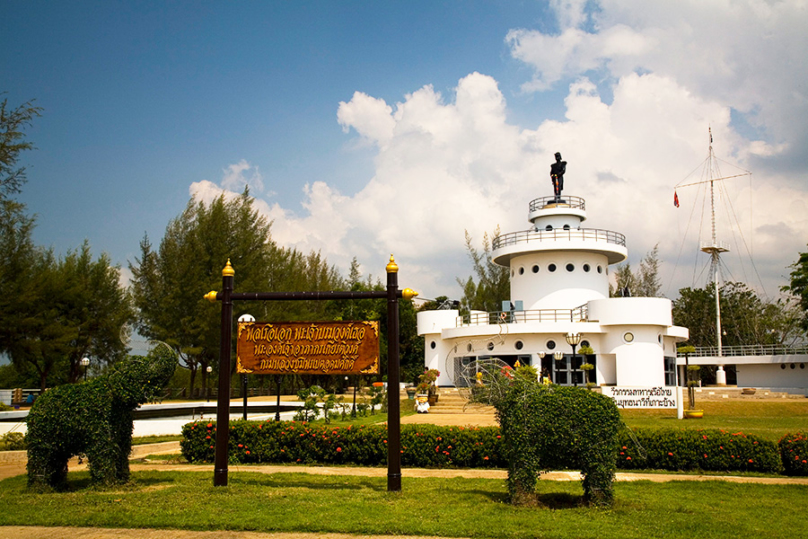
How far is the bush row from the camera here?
43.0ft

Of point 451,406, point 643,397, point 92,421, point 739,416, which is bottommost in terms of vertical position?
point 739,416

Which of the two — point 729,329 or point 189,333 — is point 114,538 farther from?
point 729,329

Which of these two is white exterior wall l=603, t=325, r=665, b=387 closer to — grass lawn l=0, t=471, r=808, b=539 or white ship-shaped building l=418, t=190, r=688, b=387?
white ship-shaped building l=418, t=190, r=688, b=387

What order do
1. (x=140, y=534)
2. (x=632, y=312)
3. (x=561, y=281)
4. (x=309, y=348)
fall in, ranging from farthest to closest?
(x=561, y=281) < (x=632, y=312) < (x=309, y=348) < (x=140, y=534)

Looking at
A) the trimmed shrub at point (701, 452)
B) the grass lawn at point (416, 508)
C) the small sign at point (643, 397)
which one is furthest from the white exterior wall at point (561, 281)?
the grass lawn at point (416, 508)

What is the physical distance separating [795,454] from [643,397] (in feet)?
35.8

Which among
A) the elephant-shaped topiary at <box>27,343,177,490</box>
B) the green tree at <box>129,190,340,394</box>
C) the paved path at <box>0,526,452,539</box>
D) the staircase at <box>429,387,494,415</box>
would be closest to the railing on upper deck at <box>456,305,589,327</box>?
the staircase at <box>429,387,494,415</box>

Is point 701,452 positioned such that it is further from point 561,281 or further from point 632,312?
point 561,281

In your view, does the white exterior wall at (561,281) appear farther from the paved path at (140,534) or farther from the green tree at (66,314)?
the paved path at (140,534)

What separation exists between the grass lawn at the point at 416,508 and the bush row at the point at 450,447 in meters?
1.72

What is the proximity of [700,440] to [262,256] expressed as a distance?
121ft

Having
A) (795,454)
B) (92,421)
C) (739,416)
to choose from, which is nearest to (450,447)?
(795,454)

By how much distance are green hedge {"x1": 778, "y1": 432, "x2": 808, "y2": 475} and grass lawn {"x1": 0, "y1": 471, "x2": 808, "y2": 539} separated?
167 cm

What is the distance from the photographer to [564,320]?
32.2 meters
